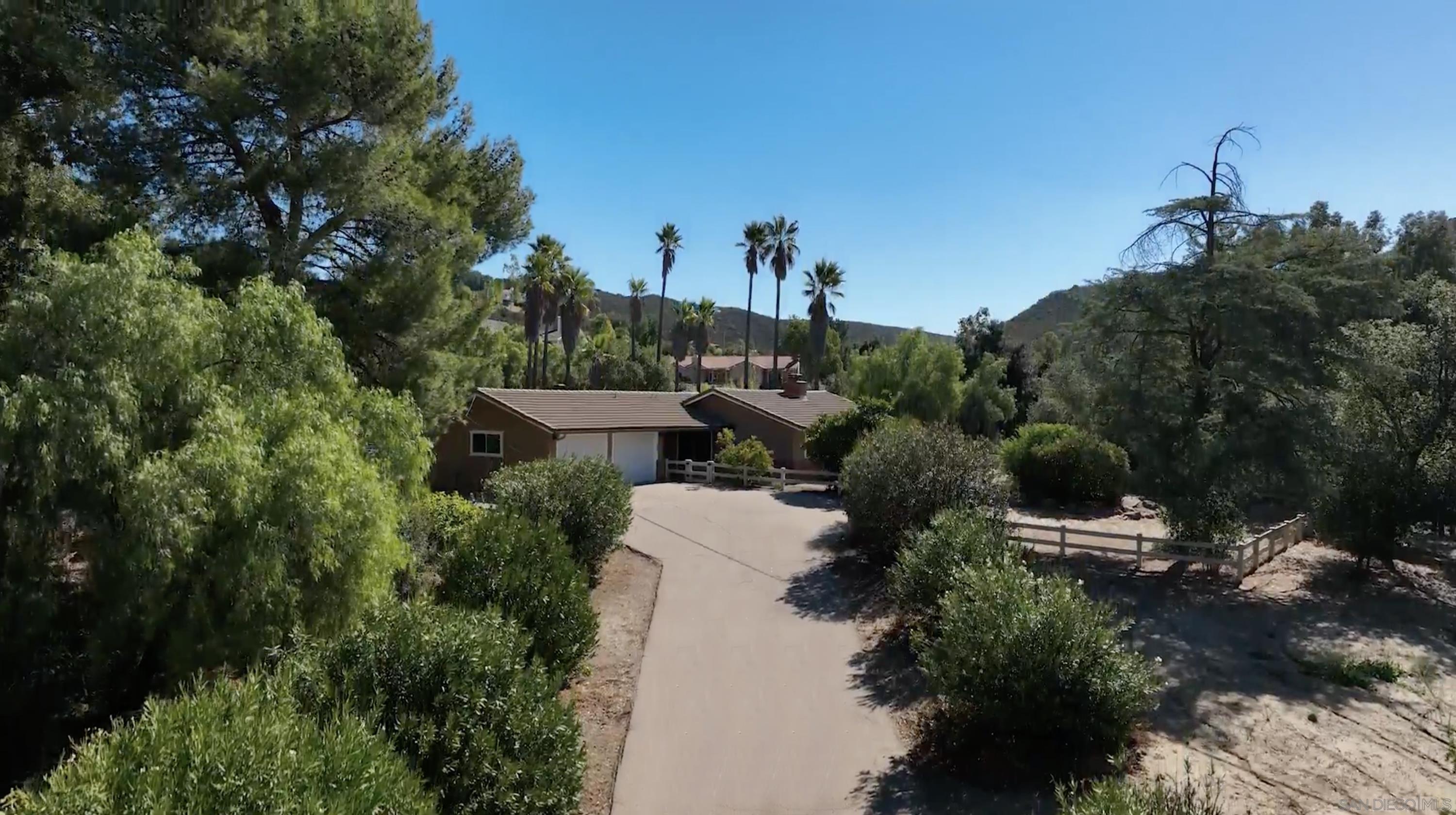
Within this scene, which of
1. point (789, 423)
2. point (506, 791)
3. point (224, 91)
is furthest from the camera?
point (789, 423)

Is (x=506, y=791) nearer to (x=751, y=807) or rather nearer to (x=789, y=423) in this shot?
(x=751, y=807)

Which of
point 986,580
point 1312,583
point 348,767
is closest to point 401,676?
point 348,767

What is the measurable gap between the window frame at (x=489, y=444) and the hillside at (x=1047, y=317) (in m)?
18.3

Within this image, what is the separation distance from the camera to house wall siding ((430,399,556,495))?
2692cm

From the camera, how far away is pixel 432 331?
15758 mm

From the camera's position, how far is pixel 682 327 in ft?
195

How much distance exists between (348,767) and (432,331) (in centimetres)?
1246

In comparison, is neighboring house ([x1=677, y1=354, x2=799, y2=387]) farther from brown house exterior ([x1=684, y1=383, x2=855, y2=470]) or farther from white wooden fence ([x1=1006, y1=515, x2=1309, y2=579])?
white wooden fence ([x1=1006, y1=515, x2=1309, y2=579])

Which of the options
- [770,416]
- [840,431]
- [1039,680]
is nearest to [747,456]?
[770,416]

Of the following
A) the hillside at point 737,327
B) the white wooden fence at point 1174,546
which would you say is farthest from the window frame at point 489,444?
the hillside at point 737,327

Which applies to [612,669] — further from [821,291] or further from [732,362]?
[732,362]

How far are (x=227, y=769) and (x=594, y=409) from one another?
26394 millimetres

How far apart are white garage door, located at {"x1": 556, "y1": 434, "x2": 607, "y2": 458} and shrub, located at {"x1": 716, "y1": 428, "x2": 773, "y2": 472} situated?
15.8ft

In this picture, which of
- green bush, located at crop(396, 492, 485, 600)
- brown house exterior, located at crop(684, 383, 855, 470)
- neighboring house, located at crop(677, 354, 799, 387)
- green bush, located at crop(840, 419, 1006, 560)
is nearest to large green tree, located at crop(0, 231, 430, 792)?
green bush, located at crop(396, 492, 485, 600)
